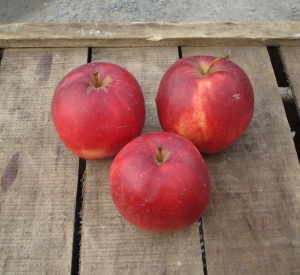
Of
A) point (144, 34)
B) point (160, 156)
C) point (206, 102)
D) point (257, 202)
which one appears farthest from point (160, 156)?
point (144, 34)

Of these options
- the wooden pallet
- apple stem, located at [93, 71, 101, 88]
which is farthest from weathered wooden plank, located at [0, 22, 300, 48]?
apple stem, located at [93, 71, 101, 88]

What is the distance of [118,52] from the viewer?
1.43 m

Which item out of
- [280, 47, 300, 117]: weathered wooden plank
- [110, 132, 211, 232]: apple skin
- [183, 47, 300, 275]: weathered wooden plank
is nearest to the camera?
[110, 132, 211, 232]: apple skin

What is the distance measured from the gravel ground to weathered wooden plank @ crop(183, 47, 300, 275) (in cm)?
164

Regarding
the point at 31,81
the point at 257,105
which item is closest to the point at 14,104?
the point at 31,81

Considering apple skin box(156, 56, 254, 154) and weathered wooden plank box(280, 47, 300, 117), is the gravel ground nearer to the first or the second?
weathered wooden plank box(280, 47, 300, 117)

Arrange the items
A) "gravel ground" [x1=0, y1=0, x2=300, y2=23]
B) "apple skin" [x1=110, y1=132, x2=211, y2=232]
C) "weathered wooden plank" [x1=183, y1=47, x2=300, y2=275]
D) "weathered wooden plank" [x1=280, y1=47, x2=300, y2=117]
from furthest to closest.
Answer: "gravel ground" [x1=0, y1=0, x2=300, y2=23], "weathered wooden plank" [x1=280, y1=47, x2=300, y2=117], "weathered wooden plank" [x1=183, y1=47, x2=300, y2=275], "apple skin" [x1=110, y1=132, x2=211, y2=232]

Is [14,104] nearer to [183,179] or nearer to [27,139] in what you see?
[27,139]

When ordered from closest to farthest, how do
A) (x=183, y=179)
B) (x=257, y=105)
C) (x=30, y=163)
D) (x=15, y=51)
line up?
(x=183, y=179)
(x=30, y=163)
(x=257, y=105)
(x=15, y=51)

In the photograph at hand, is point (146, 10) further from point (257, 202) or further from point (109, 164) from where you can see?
point (257, 202)

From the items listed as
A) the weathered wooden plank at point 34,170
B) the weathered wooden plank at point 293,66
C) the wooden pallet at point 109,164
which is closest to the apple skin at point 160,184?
the wooden pallet at point 109,164

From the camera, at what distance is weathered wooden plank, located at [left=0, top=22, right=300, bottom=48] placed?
4.65ft

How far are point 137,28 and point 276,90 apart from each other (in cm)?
56

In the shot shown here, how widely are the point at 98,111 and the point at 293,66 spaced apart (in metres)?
0.78
